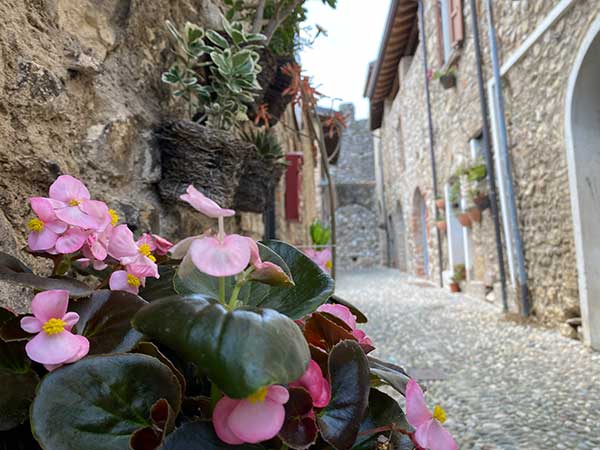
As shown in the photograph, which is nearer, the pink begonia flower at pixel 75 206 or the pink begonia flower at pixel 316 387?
the pink begonia flower at pixel 316 387

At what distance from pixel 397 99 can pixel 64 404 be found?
434 inches

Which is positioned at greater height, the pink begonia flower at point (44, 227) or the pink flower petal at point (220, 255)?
the pink begonia flower at point (44, 227)

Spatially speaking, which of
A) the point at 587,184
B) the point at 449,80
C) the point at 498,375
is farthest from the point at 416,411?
the point at 449,80

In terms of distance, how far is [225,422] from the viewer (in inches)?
14.6

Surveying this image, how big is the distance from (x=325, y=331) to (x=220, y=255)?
19cm

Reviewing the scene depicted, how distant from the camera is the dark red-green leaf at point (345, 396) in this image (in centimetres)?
41

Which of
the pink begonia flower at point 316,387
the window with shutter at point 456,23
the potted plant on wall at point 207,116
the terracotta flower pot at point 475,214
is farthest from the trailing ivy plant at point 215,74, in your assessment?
the window with shutter at point 456,23

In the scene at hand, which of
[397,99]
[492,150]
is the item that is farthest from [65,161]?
[397,99]

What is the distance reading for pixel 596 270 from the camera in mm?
3086

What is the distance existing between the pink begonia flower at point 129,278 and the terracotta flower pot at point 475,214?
5145 mm

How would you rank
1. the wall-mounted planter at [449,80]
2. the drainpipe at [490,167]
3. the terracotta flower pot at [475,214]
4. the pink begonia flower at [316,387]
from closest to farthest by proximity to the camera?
the pink begonia flower at [316,387], the drainpipe at [490,167], the terracotta flower pot at [475,214], the wall-mounted planter at [449,80]

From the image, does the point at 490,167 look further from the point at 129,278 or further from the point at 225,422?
the point at 225,422

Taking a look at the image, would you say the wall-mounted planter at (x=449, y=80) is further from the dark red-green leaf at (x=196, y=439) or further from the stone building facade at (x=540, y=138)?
the dark red-green leaf at (x=196, y=439)

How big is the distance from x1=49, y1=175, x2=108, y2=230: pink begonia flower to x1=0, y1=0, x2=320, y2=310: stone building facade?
0.22 metres
